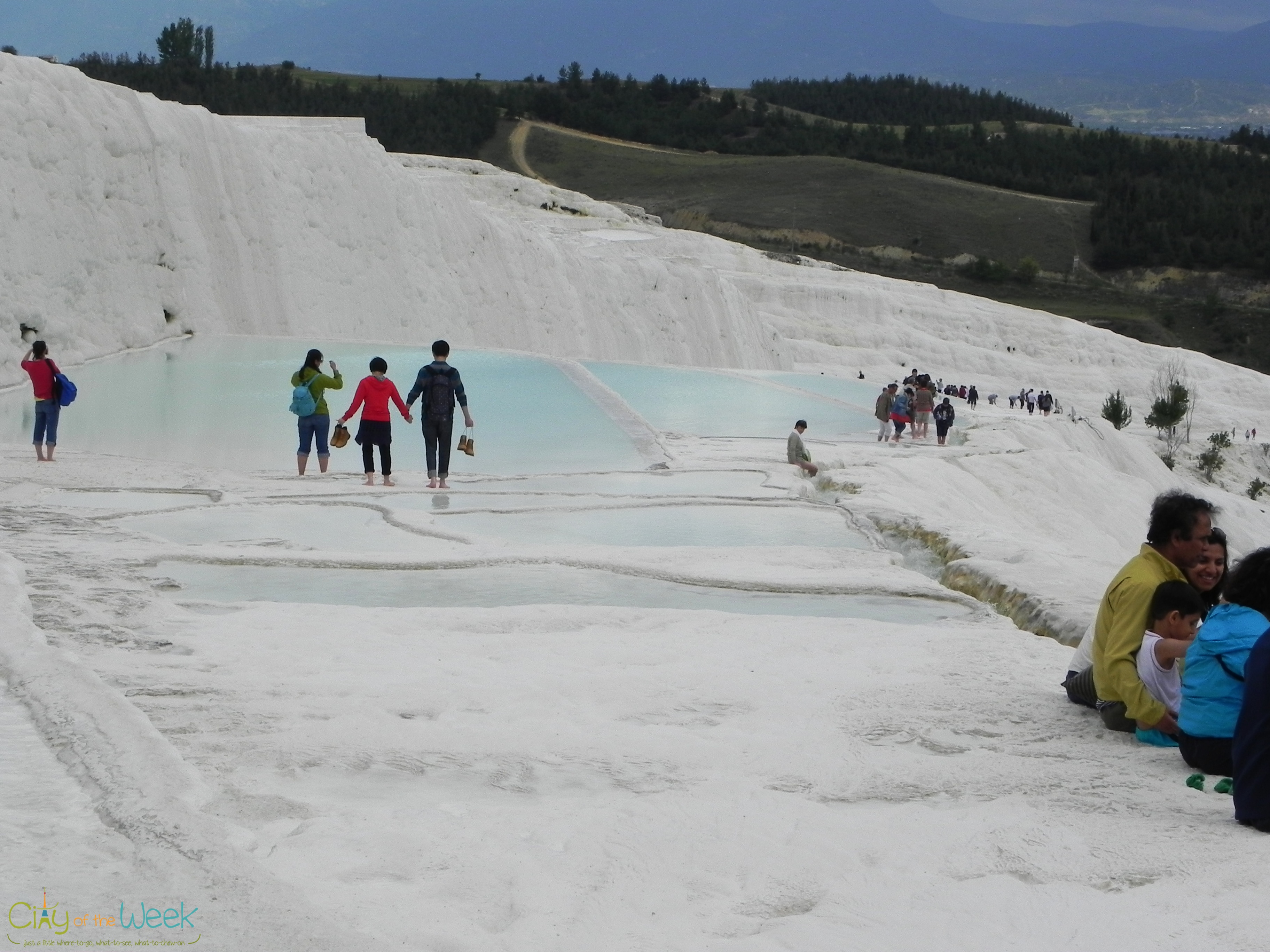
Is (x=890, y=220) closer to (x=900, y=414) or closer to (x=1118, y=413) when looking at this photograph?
(x=1118, y=413)

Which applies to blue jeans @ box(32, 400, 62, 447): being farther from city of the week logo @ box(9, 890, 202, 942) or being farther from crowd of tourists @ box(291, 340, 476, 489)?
city of the week logo @ box(9, 890, 202, 942)

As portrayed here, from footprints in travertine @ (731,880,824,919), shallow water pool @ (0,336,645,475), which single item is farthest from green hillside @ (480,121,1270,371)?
footprints in travertine @ (731,880,824,919)

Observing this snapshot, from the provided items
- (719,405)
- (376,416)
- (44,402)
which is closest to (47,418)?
(44,402)

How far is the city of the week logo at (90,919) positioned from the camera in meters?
2.54

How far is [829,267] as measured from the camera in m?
50.9

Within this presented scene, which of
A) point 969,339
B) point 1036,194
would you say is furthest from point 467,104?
point 969,339

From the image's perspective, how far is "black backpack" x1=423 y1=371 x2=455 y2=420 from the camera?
9.52 meters

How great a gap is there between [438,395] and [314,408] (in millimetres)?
1168

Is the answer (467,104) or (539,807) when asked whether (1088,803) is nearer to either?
Result: (539,807)

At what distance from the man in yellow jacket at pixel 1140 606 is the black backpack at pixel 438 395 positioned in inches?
237

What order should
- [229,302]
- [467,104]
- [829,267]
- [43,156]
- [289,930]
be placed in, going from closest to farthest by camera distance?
[289,930], [43,156], [229,302], [829,267], [467,104]

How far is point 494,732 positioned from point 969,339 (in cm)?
4061

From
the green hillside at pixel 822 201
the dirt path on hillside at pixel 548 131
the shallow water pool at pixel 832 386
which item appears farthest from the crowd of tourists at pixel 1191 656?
the dirt path on hillside at pixel 548 131

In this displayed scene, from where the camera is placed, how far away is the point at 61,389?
33.4 feet
